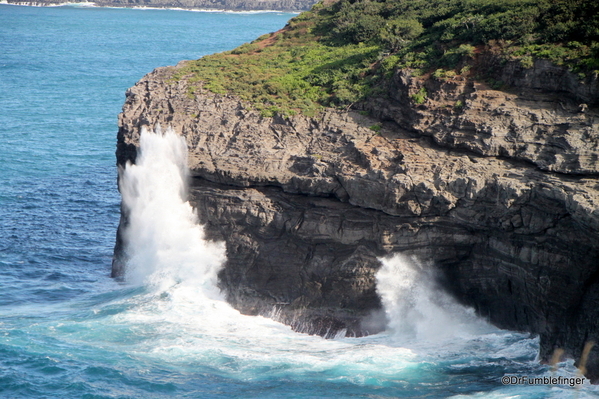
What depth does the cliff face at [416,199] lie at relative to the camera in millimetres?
27828

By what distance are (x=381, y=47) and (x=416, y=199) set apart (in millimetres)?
13885

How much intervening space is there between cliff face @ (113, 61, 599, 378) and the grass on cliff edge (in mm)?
1359

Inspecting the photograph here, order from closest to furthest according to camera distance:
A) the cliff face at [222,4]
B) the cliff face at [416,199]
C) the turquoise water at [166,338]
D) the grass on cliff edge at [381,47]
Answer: the turquoise water at [166,338]
the cliff face at [416,199]
the grass on cliff edge at [381,47]
the cliff face at [222,4]

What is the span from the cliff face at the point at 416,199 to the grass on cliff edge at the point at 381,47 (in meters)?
1.36

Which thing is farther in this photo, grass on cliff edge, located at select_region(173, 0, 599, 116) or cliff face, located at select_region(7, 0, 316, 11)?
cliff face, located at select_region(7, 0, 316, 11)

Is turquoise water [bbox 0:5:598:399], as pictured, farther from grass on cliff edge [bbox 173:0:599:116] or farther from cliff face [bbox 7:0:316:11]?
cliff face [bbox 7:0:316:11]

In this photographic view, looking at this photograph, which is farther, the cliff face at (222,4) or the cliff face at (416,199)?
the cliff face at (222,4)

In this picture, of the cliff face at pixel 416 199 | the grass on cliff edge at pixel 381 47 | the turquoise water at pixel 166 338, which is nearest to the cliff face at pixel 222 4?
the turquoise water at pixel 166 338

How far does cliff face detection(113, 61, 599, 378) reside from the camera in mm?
27828

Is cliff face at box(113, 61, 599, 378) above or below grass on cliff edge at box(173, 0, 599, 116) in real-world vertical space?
below

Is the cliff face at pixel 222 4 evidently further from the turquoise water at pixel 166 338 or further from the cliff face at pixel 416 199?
the cliff face at pixel 416 199

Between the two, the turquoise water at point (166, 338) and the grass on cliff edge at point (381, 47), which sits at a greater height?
the grass on cliff edge at point (381, 47)

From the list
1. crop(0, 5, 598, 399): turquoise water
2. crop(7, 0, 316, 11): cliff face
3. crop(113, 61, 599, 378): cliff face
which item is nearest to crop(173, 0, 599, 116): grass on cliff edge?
crop(113, 61, 599, 378): cliff face

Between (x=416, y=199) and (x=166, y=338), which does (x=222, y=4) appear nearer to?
(x=166, y=338)
